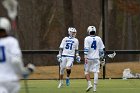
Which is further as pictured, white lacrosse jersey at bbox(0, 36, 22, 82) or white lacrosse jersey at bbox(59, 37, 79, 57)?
white lacrosse jersey at bbox(59, 37, 79, 57)

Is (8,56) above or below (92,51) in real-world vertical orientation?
above

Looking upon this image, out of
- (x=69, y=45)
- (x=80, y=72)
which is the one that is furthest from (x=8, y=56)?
(x=80, y=72)

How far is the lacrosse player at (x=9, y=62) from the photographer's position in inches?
374

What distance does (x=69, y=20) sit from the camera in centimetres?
4241

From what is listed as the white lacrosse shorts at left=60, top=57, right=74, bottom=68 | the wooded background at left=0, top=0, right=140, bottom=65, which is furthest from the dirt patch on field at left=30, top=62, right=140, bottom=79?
the wooded background at left=0, top=0, right=140, bottom=65

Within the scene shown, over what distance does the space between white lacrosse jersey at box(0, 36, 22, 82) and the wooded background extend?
30866 millimetres

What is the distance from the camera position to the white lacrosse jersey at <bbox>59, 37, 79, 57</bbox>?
2200 cm

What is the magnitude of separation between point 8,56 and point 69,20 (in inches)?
1293

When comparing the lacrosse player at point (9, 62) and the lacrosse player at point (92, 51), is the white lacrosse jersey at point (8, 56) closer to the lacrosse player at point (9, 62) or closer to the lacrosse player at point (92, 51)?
the lacrosse player at point (9, 62)

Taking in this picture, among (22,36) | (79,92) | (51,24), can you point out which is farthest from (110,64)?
(79,92)

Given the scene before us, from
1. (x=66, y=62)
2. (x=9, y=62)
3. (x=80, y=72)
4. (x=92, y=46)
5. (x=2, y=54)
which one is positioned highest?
(x=2, y=54)

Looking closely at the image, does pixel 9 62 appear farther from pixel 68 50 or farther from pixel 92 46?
pixel 68 50

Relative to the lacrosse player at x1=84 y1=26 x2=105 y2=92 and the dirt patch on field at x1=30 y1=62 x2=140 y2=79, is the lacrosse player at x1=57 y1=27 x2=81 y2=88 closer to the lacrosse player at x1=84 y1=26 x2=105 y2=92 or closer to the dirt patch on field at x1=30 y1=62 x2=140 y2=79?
the lacrosse player at x1=84 y1=26 x2=105 y2=92

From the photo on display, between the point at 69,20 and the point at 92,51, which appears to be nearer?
the point at 92,51
